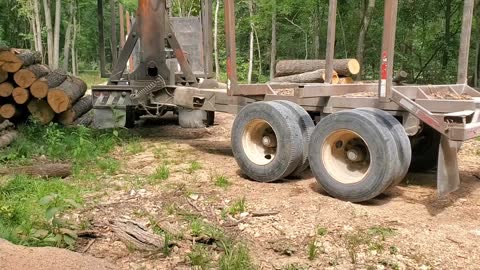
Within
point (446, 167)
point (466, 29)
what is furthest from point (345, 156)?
point (466, 29)

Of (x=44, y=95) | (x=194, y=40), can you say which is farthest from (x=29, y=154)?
(x=194, y=40)

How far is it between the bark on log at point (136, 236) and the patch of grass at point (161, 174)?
188 centimetres

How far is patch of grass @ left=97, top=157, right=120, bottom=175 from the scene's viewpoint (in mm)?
6688

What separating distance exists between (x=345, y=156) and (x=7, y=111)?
6843 mm

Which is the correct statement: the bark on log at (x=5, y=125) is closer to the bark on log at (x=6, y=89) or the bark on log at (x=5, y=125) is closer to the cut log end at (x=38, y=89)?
the bark on log at (x=6, y=89)

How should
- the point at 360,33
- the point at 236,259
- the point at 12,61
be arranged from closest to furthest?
the point at 236,259, the point at 12,61, the point at 360,33

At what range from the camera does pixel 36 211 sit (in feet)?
15.8

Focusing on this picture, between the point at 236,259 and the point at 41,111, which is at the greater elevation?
the point at 41,111

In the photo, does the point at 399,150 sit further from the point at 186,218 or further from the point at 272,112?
the point at 186,218

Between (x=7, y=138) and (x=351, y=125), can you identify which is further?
(x=7, y=138)

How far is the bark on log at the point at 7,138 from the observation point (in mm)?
7997

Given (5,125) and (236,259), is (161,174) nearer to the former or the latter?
(236,259)

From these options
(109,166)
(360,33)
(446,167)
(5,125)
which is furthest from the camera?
(360,33)

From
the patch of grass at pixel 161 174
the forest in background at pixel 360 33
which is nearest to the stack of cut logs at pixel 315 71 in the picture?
the patch of grass at pixel 161 174
